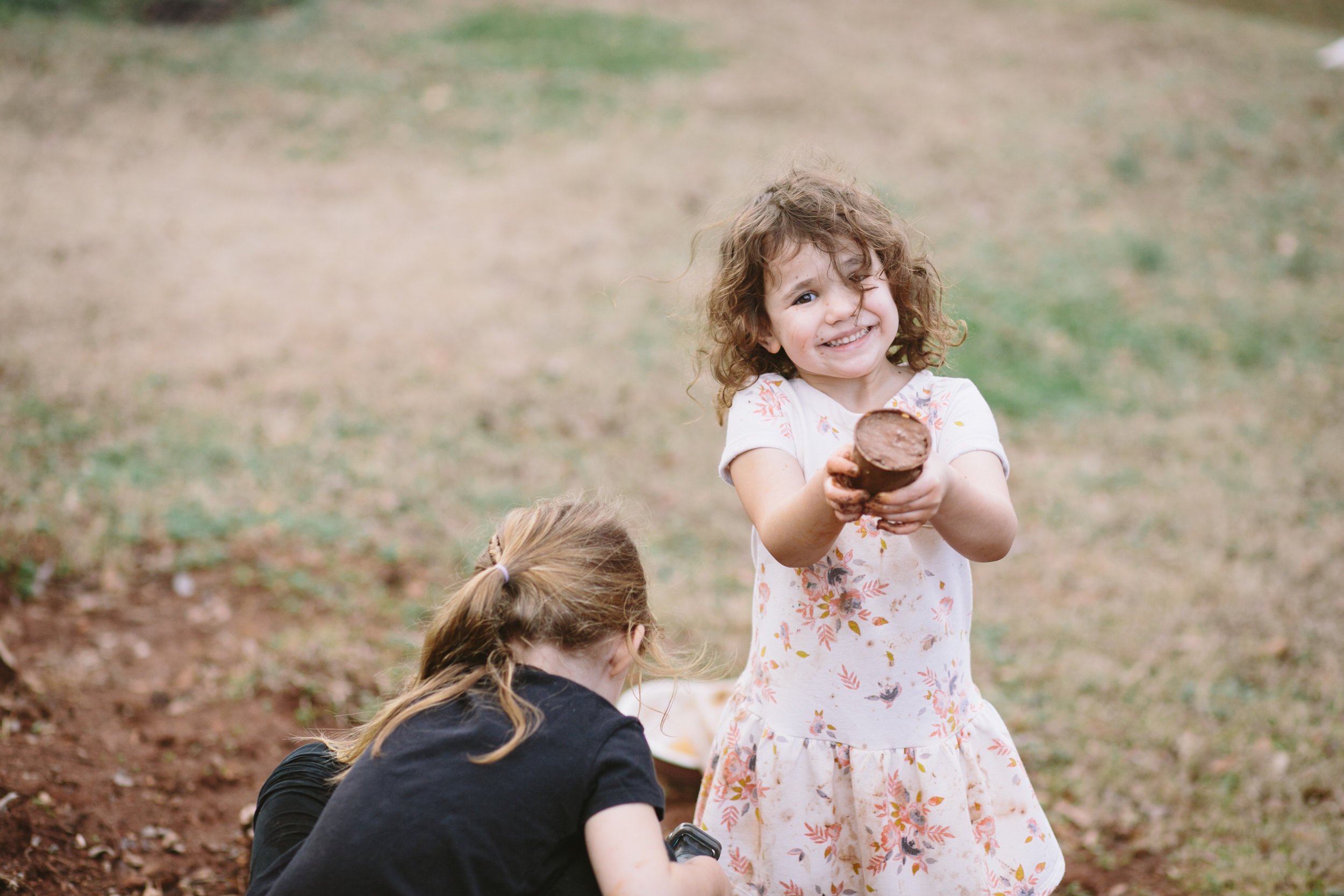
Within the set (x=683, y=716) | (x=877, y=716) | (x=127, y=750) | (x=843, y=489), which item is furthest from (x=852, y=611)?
(x=127, y=750)

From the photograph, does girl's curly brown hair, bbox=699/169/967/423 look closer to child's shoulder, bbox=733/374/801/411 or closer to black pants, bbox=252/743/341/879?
child's shoulder, bbox=733/374/801/411

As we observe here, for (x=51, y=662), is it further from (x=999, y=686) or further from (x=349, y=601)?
(x=999, y=686)

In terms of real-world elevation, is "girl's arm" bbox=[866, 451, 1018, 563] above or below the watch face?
above

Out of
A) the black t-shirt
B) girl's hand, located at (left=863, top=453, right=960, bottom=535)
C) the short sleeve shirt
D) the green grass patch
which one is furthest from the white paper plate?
the green grass patch

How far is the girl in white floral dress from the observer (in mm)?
1914

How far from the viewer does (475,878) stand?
165 centimetres

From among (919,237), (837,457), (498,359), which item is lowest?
(498,359)

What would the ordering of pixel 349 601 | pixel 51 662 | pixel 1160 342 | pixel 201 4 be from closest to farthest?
pixel 51 662 → pixel 349 601 → pixel 1160 342 → pixel 201 4

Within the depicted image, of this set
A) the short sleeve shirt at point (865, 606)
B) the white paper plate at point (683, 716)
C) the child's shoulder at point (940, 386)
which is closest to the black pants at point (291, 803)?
the short sleeve shirt at point (865, 606)

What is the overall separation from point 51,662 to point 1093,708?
362cm

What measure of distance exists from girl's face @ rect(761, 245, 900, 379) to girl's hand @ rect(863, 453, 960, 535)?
15.3 inches

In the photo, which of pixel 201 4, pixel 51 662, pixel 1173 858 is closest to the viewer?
pixel 1173 858

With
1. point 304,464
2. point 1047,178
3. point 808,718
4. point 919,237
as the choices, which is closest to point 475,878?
point 808,718

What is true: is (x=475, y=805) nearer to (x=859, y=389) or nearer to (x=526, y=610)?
(x=526, y=610)
